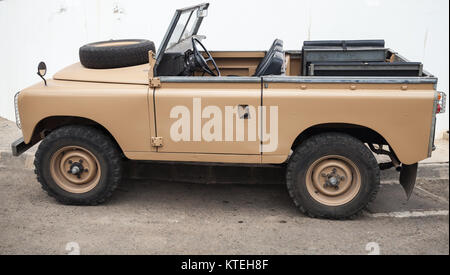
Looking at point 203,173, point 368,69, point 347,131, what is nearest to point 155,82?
point 203,173

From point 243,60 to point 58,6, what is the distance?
2835 mm

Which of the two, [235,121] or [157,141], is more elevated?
[235,121]

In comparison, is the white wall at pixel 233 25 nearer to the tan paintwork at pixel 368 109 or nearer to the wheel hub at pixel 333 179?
the tan paintwork at pixel 368 109

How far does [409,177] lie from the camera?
185 inches

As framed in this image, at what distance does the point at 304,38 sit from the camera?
261 inches

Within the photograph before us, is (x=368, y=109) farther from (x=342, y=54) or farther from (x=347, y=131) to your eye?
(x=342, y=54)

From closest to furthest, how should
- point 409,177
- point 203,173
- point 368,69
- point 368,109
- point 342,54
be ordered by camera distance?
1. point 368,109
2. point 368,69
3. point 409,177
4. point 203,173
5. point 342,54

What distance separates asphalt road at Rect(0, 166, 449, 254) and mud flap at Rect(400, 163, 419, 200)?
276 mm

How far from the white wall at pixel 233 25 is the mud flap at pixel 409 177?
2227 millimetres

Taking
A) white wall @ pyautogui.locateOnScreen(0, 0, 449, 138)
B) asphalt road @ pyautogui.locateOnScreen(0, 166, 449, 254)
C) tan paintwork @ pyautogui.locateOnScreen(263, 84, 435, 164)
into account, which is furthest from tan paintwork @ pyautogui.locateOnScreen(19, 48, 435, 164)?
white wall @ pyautogui.locateOnScreen(0, 0, 449, 138)

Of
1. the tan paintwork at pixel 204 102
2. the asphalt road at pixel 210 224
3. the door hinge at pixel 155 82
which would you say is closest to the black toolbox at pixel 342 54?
the tan paintwork at pixel 204 102

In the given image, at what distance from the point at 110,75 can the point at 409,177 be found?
287cm

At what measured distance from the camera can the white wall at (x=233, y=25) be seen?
6.43 metres

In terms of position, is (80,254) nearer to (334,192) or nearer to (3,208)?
(3,208)
